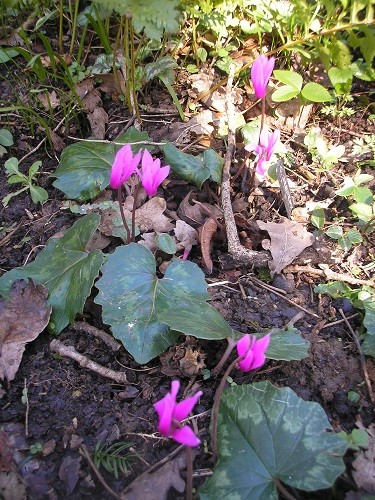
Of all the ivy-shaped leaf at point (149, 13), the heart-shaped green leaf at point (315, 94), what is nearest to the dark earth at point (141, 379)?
the heart-shaped green leaf at point (315, 94)

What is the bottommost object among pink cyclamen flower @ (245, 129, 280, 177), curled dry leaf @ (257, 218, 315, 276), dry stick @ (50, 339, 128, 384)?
dry stick @ (50, 339, 128, 384)

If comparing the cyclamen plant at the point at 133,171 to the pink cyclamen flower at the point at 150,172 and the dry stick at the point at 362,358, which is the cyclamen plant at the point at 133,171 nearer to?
the pink cyclamen flower at the point at 150,172

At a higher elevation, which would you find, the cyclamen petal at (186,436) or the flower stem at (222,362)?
the cyclamen petal at (186,436)

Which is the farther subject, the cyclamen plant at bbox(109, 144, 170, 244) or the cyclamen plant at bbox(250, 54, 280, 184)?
the cyclamen plant at bbox(250, 54, 280, 184)

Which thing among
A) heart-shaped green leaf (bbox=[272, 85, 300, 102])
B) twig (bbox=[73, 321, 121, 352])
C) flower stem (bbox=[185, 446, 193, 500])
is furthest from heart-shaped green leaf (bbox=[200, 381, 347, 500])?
heart-shaped green leaf (bbox=[272, 85, 300, 102])

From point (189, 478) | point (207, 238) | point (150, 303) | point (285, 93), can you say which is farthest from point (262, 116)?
point (189, 478)

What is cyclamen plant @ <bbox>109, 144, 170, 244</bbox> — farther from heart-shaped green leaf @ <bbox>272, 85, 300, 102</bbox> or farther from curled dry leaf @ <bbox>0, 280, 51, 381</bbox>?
heart-shaped green leaf @ <bbox>272, 85, 300, 102</bbox>

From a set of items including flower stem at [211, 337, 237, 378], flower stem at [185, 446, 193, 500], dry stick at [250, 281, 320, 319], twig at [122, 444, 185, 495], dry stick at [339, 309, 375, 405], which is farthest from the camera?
dry stick at [250, 281, 320, 319]
